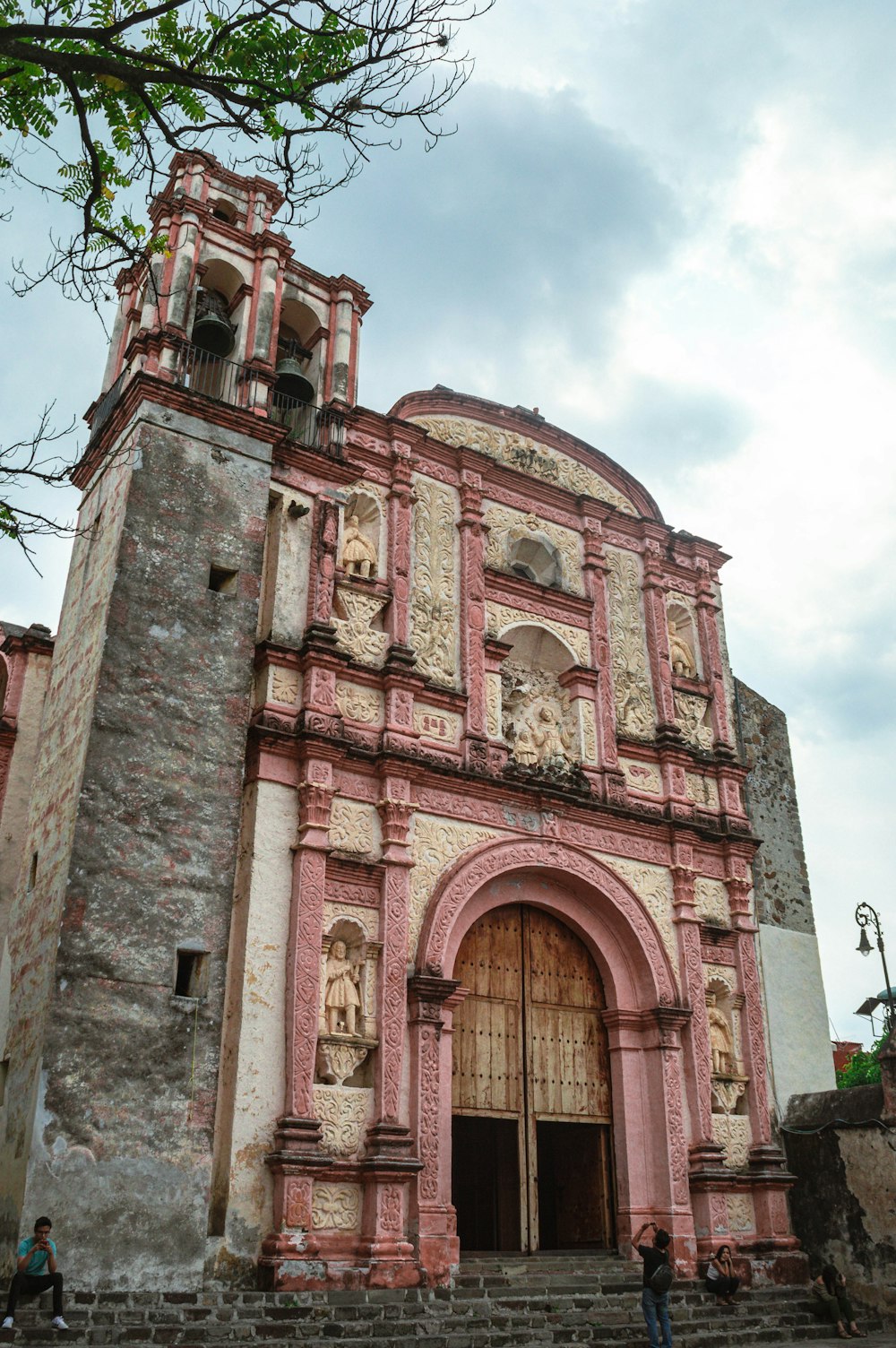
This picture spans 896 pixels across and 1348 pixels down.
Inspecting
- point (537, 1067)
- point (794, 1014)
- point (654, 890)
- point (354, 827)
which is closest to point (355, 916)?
point (354, 827)

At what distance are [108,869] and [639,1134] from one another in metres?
7.14

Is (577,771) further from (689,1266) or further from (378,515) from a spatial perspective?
(689,1266)

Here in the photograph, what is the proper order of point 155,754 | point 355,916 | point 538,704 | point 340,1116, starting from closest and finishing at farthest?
point 155,754
point 340,1116
point 355,916
point 538,704

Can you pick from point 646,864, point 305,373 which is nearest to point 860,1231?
point 646,864

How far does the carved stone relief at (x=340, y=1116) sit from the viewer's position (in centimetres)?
1117

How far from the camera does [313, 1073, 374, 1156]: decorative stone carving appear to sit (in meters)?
11.2

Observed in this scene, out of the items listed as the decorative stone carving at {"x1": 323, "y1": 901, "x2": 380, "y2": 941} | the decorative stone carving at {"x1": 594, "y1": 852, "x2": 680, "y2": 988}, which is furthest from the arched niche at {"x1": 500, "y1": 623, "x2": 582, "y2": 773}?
the decorative stone carving at {"x1": 323, "y1": 901, "x2": 380, "y2": 941}

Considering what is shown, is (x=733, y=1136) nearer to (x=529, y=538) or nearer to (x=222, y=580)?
(x=529, y=538)

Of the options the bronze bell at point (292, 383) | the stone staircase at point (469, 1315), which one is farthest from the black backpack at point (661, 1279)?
the bronze bell at point (292, 383)

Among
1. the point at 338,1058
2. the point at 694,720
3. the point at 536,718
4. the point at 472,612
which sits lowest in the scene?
the point at 338,1058

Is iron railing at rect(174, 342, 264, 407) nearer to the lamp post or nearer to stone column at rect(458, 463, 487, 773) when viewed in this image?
stone column at rect(458, 463, 487, 773)

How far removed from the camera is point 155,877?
34.3ft

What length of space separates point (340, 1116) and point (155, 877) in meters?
3.03

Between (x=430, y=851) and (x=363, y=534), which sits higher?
(x=363, y=534)
